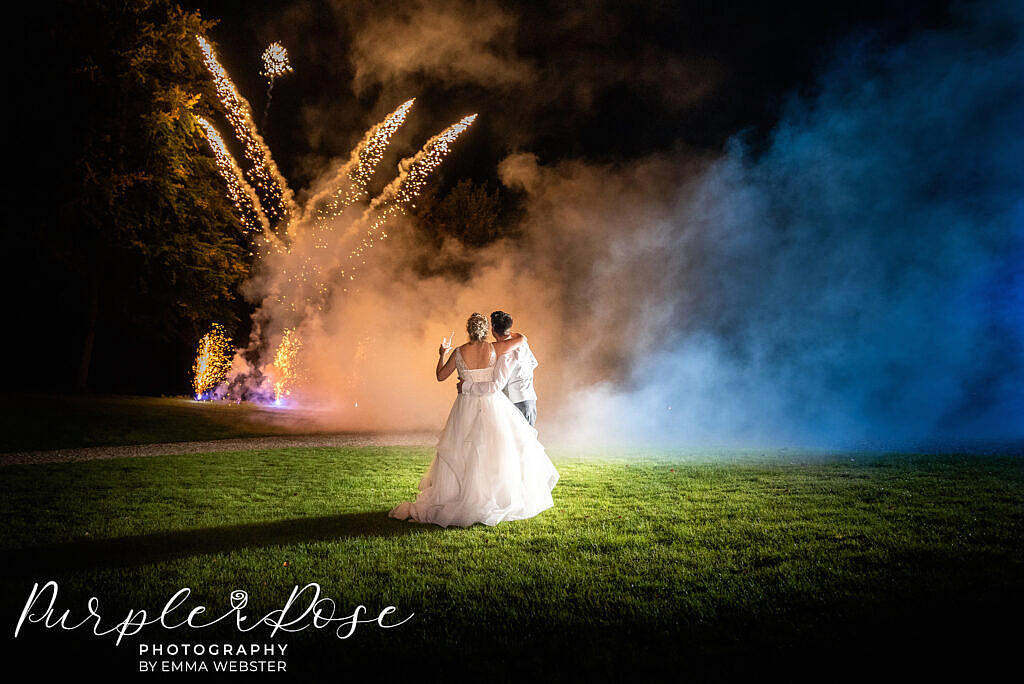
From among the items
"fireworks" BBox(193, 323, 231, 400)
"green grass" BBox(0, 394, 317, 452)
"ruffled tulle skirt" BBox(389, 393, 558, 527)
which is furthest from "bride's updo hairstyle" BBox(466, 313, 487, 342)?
"fireworks" BBox(193, 323, 231, 400)

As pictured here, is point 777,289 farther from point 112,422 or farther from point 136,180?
point 136,180

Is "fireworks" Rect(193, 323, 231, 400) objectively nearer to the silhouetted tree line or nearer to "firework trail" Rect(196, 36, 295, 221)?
the silhouetted tree line

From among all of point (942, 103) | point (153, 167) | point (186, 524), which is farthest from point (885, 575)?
point (153, 167)

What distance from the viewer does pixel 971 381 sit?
1608 centimetres

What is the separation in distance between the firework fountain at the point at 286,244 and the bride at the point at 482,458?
1563 centimetres

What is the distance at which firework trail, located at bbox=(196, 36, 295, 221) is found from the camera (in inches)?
759

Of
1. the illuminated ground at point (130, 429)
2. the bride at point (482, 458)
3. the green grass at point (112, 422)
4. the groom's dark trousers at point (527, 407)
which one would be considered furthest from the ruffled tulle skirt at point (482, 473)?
the green grass at point (112, 422)

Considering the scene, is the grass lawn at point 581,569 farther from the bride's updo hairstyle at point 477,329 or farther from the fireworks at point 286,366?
the fireworks at point 286,366

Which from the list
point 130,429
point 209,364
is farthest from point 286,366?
→ point 130,429

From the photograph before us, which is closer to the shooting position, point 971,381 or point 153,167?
point 971,381

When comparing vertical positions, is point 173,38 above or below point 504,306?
above

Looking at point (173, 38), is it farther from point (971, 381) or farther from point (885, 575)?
point (971, 381)

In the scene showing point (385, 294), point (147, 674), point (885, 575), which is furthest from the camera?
point (385, 294)

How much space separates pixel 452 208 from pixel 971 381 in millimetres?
21101
